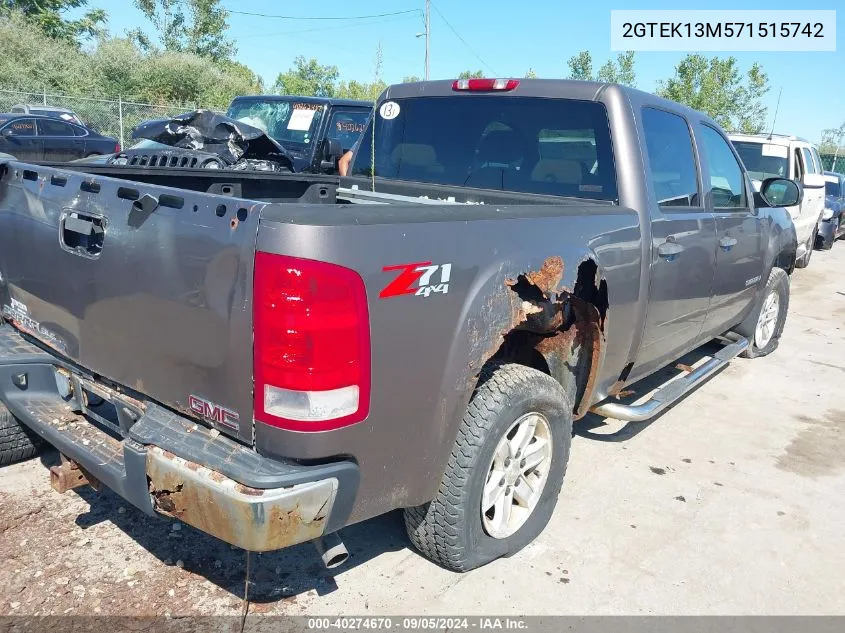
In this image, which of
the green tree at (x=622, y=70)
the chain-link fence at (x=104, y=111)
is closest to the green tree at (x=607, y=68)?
the green tree at (x=622, y=70)

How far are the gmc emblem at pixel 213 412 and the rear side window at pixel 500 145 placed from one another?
7.10 feet

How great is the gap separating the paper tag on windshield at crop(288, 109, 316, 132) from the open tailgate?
583 centimetres

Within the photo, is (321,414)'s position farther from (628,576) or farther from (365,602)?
(628,576)

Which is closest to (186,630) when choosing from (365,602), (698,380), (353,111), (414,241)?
(365,602)

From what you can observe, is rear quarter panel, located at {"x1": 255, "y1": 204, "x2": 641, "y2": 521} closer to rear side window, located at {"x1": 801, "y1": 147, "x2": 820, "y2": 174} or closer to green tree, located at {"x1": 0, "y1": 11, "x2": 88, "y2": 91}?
rear side window, located at {"x1": 801, "y1": 147, "x2": 820, "y2": 174}

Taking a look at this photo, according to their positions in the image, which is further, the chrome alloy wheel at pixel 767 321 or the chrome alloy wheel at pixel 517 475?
the chrome alloy wheel at pixel 767 321

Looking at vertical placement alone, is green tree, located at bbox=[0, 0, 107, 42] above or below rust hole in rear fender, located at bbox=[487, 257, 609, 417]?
above

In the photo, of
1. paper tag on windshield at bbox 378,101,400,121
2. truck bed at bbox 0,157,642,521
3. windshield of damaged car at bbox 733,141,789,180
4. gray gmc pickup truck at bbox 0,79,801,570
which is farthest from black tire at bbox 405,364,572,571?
windshield of damaged car at bbox 733,141,789,180

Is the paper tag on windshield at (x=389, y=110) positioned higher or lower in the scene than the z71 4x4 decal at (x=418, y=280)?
higher

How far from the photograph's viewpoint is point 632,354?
3.57 metres

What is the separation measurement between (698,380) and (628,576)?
1854mm

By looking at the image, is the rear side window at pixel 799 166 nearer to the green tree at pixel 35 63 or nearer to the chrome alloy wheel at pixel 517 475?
the chrome alloy wheel at pixel 517 475

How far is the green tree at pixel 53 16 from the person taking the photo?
37.1 m

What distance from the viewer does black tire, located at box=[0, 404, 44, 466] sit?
3.28 meters
